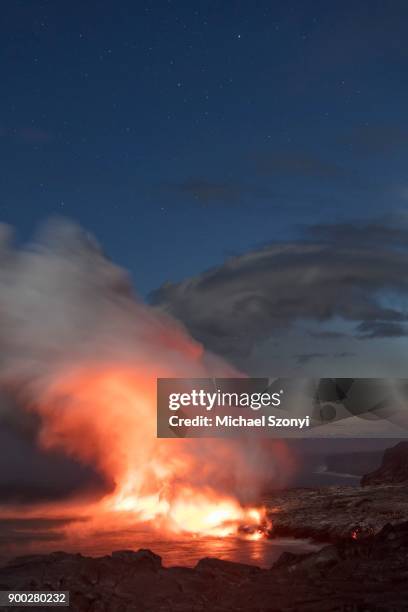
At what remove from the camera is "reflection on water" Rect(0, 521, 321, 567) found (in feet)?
333

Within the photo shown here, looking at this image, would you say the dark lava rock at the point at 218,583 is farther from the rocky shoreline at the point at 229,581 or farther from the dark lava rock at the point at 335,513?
the dark lava rock at the point at 335,513

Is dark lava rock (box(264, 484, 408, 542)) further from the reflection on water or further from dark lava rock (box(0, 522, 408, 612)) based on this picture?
dark lava rock (box(0, 522, 408, 612))

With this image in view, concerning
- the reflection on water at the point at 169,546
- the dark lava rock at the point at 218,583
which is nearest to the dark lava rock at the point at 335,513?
the reflection on water at the point at 169,546

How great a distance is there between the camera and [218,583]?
7094 cm

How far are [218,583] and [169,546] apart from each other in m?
40.2

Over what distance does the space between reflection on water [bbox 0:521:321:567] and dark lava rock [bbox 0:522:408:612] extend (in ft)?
66.4

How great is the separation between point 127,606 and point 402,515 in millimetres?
76018

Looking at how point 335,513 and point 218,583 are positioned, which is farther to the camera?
point 335,513

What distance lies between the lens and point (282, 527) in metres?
131

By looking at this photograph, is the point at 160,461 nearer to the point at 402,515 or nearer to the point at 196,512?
the point at 196,512

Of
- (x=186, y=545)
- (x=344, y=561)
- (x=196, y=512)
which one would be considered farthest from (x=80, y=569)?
(x=196, y=512)

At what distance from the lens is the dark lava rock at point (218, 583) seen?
6384 centimetres

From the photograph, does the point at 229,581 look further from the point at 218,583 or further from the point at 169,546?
the point at 169,546

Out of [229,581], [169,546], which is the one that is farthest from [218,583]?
[169,546]
